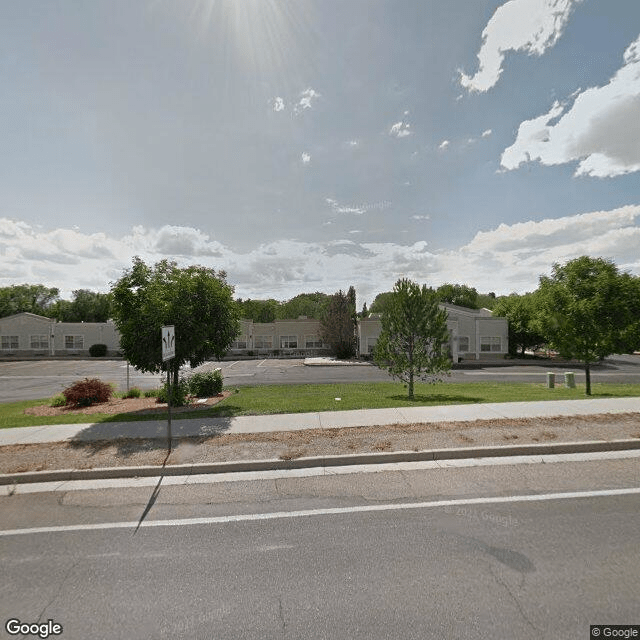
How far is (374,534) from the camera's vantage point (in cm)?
412

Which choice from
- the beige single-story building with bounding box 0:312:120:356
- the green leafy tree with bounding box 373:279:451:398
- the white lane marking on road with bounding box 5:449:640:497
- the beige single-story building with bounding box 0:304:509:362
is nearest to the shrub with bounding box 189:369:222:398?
the green leafy tree with bounding box 373:279:451:398

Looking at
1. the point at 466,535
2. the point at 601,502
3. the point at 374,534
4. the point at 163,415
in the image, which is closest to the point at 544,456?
the point at 601,502

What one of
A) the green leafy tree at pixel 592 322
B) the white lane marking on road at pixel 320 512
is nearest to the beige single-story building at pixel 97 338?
the green leafy tree at pixel 592 322

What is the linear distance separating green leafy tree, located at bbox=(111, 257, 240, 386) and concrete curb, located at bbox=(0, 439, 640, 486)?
17.0ft

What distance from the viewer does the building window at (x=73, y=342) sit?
147ft

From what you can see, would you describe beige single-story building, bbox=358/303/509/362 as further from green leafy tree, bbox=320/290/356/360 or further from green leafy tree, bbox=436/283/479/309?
green leafy tree, bbox=436/283/479/309

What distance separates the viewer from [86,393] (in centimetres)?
1282

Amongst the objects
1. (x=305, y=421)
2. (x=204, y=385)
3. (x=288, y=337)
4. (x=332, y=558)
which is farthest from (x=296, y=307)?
(x=332, y=558)

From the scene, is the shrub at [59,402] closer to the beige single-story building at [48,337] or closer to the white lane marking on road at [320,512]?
the white lane marking on road at [320,512]

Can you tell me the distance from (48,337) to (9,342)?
4907 millimetres

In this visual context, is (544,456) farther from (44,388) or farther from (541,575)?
(44,388)

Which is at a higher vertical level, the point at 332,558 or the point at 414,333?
the point at 414,333

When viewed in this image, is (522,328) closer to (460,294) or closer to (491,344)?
(491,344)

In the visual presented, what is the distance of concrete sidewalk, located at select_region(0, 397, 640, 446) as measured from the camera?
8203 millimetres
